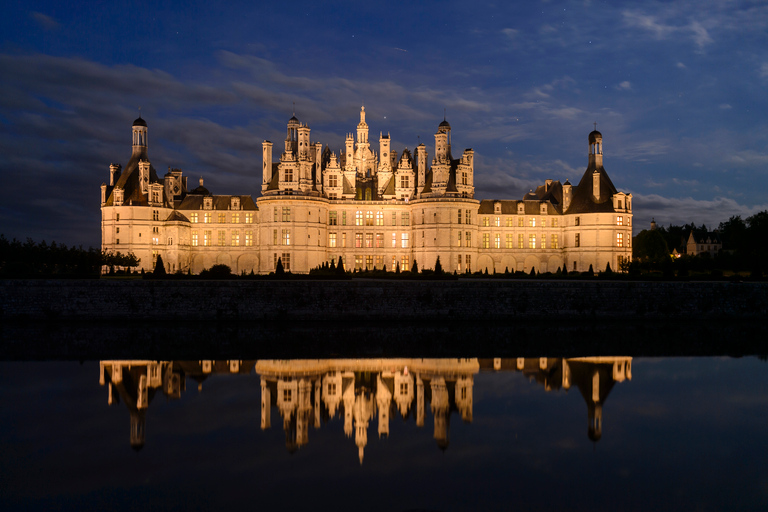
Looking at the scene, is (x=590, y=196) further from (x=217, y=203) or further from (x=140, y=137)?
(x=140, y=137)

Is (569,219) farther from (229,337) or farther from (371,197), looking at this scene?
(229,337)

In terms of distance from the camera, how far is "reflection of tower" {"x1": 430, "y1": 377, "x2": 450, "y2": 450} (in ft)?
50.5

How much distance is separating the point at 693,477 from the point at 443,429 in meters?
6.16

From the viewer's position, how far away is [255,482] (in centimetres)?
1220

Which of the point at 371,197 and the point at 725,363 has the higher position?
the point at 371,197

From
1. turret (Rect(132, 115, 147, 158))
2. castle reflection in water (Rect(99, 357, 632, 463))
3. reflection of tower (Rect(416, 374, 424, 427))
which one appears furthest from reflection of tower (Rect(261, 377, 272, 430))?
turret (Rect(132, 115, 147, 158))

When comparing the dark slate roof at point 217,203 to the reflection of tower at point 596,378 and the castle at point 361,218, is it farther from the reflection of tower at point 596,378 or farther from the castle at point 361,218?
the reflection of tower at point 596,378

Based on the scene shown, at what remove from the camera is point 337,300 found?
36750 mm

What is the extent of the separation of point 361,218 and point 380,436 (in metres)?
47.4

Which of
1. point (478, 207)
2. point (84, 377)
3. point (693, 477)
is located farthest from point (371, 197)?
point (693, 477)

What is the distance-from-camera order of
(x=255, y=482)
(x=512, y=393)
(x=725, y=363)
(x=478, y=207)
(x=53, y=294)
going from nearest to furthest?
1. (x=255, y=482)
2. (x=512, y=393)
3. (x=725, y=363)
4. (x=53, y=294)
5. (x=478, y=207)

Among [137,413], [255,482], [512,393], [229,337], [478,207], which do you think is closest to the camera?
[255,482]

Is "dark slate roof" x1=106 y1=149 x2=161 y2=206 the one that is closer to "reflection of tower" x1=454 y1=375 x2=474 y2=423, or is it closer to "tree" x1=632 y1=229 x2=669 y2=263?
"reflection of tower" x1=454 y1=375 x2=474 y2=423

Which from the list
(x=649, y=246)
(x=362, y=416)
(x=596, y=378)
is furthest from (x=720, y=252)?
(x=362, y=416)
